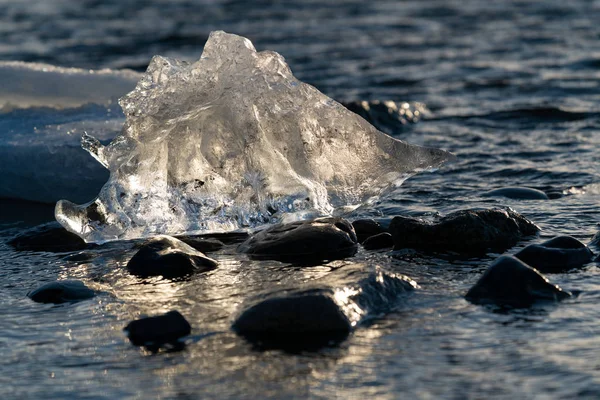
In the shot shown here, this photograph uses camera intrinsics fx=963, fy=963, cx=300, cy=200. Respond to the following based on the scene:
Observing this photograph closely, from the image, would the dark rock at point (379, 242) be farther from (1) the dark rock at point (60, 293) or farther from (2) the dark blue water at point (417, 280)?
(1) the dark rock at point (60, 293)

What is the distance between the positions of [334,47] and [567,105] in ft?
16.1

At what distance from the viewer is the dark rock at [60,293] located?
420 cm

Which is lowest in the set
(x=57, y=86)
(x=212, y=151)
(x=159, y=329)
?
(x=159, y=329)

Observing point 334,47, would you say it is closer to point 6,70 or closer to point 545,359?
point 6,70

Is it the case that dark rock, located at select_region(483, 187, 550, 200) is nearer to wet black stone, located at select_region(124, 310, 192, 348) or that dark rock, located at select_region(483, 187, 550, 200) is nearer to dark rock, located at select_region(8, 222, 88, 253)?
dark rock, located at select_region(8, 222, 88, 253)

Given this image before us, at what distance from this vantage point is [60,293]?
4223 millimetres

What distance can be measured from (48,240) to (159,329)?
1805mm

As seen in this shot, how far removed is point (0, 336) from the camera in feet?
12.4

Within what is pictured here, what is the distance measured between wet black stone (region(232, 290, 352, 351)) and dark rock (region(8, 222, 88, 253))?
1.81m

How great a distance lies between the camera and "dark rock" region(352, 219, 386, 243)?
199 inches

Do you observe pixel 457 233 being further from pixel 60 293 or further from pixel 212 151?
pixel 60 293

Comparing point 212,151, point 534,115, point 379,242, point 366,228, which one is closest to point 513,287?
point 379,242

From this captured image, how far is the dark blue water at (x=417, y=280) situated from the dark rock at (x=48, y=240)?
0.12m

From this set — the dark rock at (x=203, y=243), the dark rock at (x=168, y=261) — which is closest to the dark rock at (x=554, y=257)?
the dark rock at (x=168, y=261)
